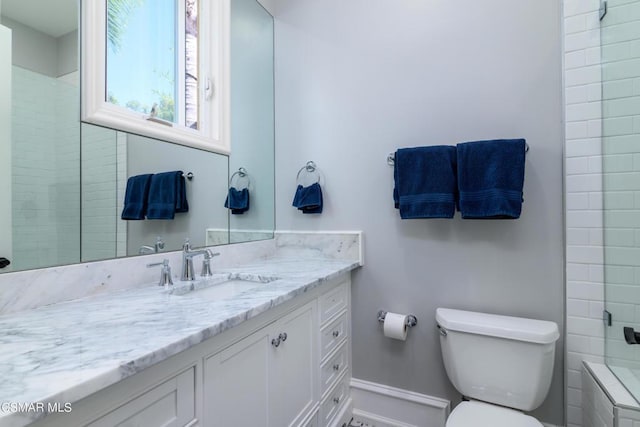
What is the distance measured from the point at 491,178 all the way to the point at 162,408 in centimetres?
144

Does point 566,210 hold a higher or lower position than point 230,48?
lower

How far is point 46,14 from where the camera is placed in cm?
105

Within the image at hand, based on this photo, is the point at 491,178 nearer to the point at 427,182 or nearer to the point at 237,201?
the point at 427,182

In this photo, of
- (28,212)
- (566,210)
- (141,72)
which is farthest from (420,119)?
(28,212)

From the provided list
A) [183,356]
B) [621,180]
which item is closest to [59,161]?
[183,356]

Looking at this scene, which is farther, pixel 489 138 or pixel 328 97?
pixel 328 97

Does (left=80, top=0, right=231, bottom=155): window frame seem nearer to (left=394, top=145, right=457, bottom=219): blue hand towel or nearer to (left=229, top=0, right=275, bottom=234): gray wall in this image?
(left=229, top=0, right=275, bottom=234): gray wall

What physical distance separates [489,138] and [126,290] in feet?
5.68

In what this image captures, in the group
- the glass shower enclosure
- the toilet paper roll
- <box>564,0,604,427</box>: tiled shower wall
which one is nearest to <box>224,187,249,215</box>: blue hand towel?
the toilet paper roll

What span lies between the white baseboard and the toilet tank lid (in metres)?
0.52

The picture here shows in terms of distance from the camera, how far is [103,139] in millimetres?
1171

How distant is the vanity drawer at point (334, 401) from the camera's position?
1457 mm

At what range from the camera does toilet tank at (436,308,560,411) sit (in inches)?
47.9

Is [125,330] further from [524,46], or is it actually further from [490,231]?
[524,46]
